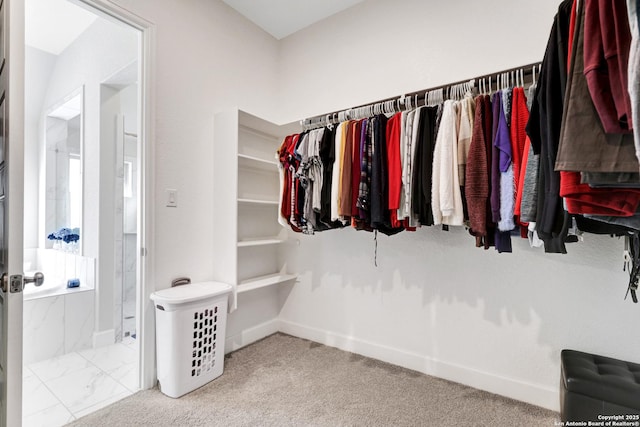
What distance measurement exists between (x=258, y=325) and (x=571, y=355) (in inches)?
85.6

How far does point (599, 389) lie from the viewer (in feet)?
4.29

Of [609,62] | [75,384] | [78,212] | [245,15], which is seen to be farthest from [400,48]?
[78,212]

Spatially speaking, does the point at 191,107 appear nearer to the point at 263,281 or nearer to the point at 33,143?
the point at 263,281

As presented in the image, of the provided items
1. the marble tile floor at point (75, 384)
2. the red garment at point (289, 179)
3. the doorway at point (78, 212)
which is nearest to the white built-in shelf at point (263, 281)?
the red garment at point (289, 179)

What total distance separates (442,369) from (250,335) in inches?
60.1

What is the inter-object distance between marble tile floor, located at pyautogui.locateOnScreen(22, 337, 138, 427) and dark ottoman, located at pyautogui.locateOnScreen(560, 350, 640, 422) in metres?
2.39

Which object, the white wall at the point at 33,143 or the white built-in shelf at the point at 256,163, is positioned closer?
the white built-in shelf at the point at 256,163

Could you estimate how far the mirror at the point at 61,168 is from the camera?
3232 millimetres

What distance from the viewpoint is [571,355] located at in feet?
5.10

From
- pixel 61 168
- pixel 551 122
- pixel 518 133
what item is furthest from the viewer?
pixel 61 168

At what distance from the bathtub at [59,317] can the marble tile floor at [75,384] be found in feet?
0.26

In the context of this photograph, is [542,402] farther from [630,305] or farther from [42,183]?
[42,183]

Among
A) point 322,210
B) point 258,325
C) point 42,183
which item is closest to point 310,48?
point 322,210

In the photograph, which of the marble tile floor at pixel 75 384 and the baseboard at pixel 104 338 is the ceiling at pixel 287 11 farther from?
the baseboard at pixel 104 338
